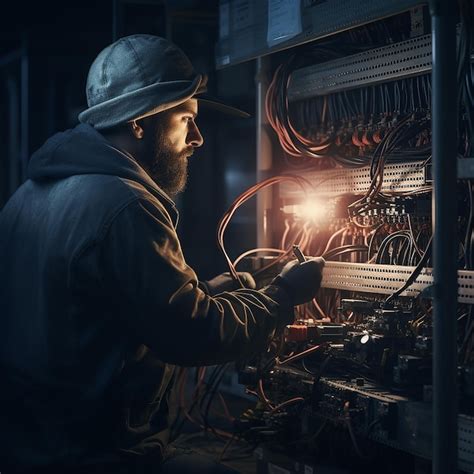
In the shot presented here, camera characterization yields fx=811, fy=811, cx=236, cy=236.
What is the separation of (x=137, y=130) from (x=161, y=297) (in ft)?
1.75

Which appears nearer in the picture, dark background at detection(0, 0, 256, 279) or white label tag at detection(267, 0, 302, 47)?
white label tag at detection(267, 0, 302, 47)

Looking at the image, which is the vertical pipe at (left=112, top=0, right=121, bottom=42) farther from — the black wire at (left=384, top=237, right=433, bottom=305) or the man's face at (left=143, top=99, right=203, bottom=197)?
the black wire at (left=384, top=237, right=433, bottom=305)

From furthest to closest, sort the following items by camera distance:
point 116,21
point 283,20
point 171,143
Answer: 1. point 116,21
2. point 283,20
3. point 171,143

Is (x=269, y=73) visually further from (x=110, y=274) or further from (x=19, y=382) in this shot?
(x=19, y=382)

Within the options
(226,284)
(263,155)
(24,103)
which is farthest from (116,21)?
(24,103)

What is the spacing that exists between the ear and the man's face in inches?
0.9

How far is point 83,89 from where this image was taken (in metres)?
4.73

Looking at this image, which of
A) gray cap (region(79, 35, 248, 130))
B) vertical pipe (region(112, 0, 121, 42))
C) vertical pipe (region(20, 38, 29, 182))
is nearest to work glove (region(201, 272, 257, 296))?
gray cap (region(79, 35, 248, 130))

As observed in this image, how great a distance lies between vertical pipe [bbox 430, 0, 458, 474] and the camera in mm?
1835

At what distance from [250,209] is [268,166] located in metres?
1.04

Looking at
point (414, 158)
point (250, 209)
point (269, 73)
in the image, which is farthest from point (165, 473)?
point (250, 209)

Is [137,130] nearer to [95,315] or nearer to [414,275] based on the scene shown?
[95,315]

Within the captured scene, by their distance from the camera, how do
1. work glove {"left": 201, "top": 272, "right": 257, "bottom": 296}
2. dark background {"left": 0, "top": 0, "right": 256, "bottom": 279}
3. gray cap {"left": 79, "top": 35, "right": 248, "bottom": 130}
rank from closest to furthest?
gray cap {"left": 79, "top": 35, "right": 248, "bottom": 130}
work glove {"left": 201, "top": 272, "right": 257, "bottom": 296}
dark background {"left": 0, "top": 0, "right": 256, "bottom": 279}

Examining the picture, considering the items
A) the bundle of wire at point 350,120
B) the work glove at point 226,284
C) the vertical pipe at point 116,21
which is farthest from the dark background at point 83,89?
the work glove at point 226,284
